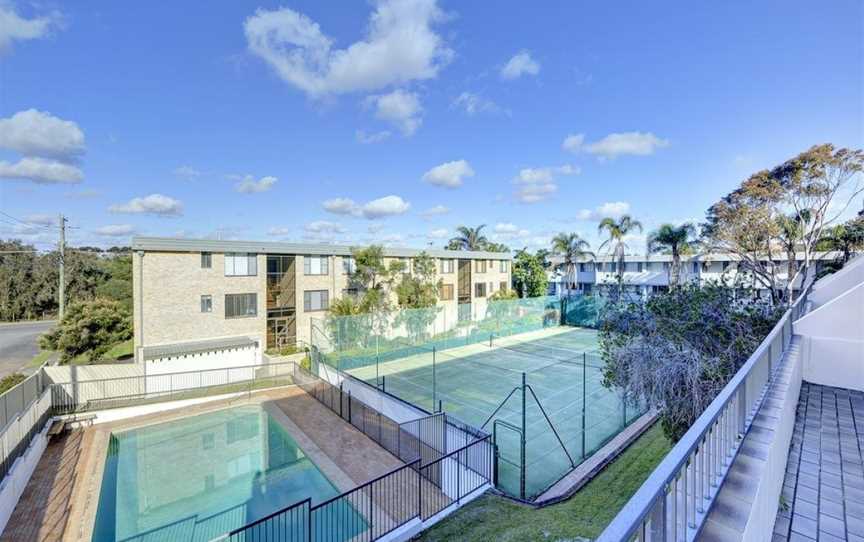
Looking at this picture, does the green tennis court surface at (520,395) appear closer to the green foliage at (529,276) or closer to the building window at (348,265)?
the building window at (348,265)

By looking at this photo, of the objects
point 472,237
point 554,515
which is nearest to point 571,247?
point 472,237

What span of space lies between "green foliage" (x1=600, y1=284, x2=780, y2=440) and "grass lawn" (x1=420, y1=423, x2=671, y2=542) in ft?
4.69

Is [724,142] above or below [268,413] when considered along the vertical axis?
above

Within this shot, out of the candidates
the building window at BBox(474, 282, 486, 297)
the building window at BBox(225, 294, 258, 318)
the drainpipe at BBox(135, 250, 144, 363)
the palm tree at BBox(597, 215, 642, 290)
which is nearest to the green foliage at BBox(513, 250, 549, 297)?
the building window at BBox(474, 282, 486, 297)

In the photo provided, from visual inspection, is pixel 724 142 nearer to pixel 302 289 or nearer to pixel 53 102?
pixel 302 289

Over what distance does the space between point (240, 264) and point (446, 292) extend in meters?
13.2

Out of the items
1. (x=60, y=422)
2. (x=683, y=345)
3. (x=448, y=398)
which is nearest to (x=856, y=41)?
(x=683, y=345)

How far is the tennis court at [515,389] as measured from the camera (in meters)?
8.69

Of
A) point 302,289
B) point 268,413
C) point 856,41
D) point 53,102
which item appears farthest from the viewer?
point 302,289

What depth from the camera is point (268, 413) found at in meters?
13.0

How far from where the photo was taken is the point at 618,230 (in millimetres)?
29109

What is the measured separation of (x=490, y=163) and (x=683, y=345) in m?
17.9

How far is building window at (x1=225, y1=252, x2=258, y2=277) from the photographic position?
17.7 meters

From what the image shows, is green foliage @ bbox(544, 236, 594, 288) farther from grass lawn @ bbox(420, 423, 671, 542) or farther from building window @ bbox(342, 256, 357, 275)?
grass lawn @ bbox(420, 423, 671, 542)
